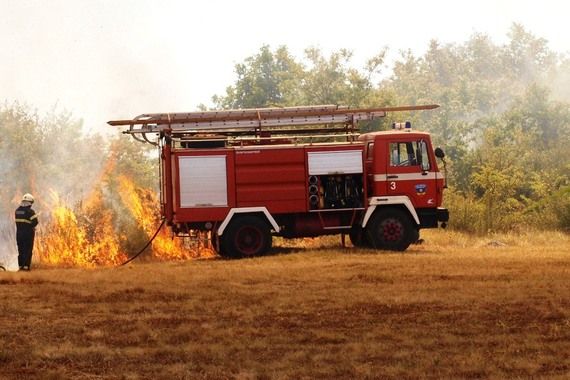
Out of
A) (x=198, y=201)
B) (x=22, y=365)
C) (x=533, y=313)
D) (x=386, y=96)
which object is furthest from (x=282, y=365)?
(x=386, y=96)

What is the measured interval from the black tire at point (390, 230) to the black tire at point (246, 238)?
2360 mm

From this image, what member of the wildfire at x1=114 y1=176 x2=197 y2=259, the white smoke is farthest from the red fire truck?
the white smoke

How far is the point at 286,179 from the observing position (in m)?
24.4

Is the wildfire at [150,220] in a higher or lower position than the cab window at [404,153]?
lower

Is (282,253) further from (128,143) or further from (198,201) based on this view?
(128,143)

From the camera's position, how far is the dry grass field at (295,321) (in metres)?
11.1

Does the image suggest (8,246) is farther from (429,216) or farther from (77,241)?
(429,216)

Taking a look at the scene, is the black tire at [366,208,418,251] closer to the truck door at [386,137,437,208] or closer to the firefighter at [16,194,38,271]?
the truck door at [386,137,437,208]

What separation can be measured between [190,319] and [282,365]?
3.35 meters

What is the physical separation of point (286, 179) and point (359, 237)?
2559 millimetres

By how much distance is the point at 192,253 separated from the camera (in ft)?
86.9

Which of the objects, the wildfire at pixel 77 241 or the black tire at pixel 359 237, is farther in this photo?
the black tire at pixel 359 237

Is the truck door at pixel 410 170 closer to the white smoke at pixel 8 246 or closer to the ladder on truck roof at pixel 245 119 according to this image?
the ladder on truck roof at pixel 245 119

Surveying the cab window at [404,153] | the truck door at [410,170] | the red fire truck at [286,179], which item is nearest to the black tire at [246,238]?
the red fire truck at [286,179]
